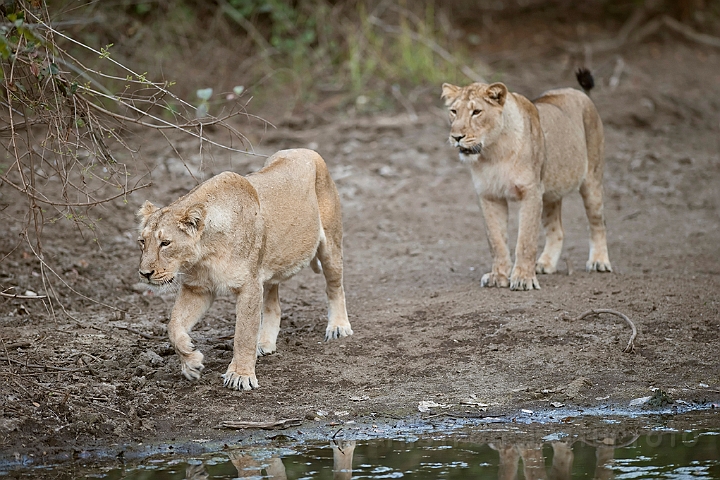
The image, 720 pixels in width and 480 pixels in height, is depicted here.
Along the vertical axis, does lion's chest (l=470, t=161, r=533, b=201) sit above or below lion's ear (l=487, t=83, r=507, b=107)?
below

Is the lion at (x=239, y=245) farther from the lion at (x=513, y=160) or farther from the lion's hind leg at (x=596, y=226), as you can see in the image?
the lion's hind leg at (x=596, y=226)

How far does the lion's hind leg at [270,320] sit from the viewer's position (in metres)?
6.81

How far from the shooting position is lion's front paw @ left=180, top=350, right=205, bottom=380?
5938mm

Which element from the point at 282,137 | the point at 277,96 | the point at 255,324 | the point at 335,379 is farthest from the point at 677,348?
the point at 277,96

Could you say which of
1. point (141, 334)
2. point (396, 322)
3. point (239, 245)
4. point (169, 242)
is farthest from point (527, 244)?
point (169, 242)

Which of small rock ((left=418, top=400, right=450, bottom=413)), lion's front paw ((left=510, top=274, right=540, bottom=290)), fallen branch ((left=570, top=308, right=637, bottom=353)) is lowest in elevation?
small rock ((left=418, top=400, right=450, bottom=413))

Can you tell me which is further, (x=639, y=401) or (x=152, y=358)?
(x=152, y=358)

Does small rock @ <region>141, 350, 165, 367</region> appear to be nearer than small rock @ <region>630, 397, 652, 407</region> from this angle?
No

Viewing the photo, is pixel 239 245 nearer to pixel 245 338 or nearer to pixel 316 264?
pixel 245 338

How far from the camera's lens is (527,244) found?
8000 millimetres

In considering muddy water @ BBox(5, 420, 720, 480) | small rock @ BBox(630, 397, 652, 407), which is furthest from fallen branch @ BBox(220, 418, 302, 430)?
small rock @ BBox(630, 397, 652, 407)

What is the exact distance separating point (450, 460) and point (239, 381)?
154 cm

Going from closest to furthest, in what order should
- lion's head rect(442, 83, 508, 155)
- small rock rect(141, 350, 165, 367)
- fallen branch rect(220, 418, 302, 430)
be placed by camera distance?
1. fallen branch rect(220, 418, 302, 430)
2. small rock rect(141, 350, 165, 367)
3. lion's head rect(442, 83, 508, 155)

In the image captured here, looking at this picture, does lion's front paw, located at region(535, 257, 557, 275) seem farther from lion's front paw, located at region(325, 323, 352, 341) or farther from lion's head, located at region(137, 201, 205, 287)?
lion's head, located at region(137, 201, 205, 287)
